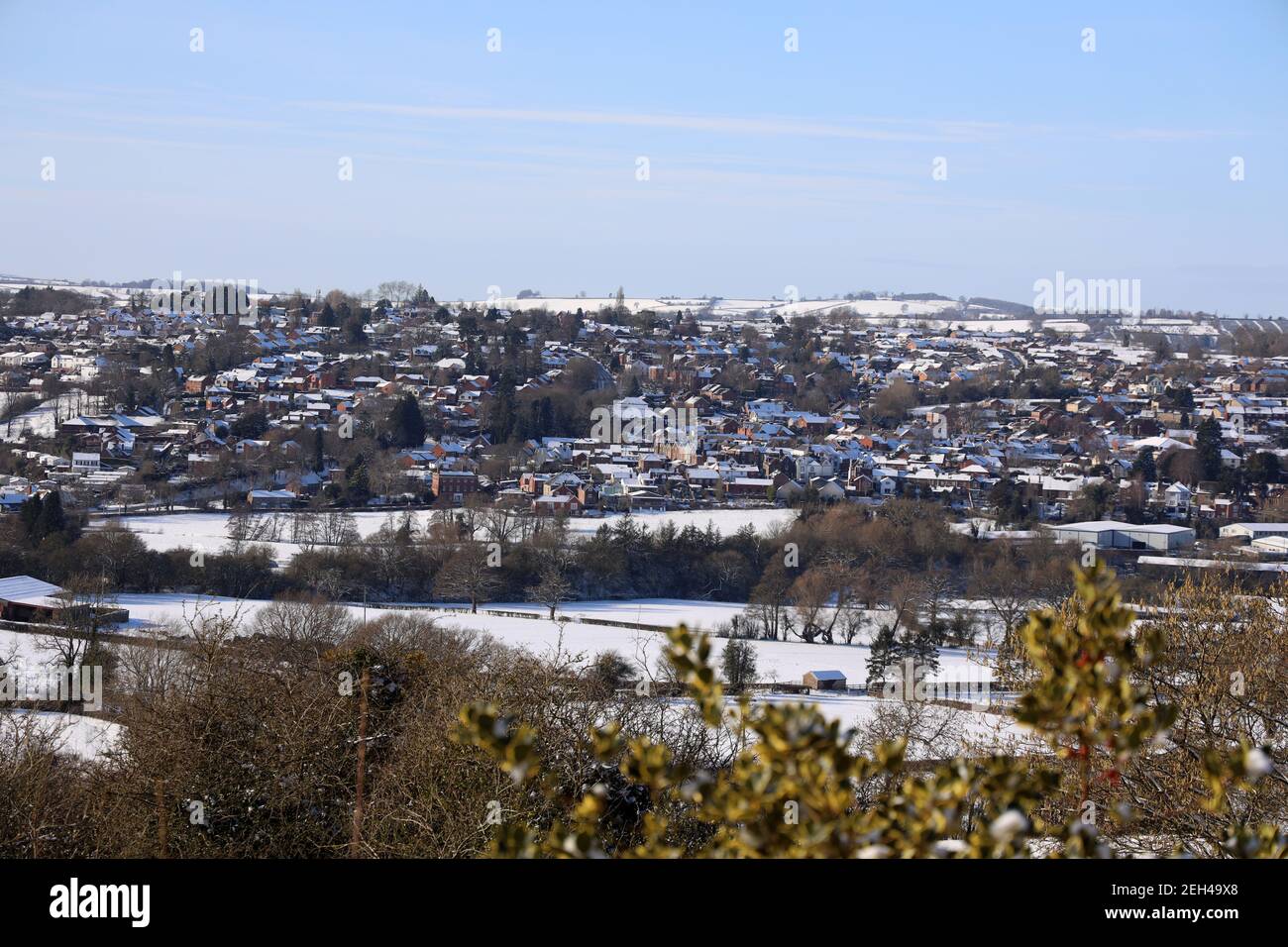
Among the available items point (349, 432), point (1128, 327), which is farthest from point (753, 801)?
point (1128, 327)

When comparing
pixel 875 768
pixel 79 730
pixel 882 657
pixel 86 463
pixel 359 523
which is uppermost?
pixel 875 768

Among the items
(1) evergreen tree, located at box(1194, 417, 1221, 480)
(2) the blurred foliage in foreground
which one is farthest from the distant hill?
(2) the blurred foliage in foreground

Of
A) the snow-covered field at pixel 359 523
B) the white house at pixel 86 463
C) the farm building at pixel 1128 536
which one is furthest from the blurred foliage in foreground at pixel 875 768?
the white house at pixel 86 463

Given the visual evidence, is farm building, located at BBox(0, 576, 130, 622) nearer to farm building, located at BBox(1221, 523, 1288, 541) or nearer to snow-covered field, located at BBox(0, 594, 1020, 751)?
snow-covered field, located at BBox(0, 594, 1020, 751)

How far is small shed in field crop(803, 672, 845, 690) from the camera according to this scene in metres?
12.1

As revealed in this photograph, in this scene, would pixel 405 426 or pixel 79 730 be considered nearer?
pixel 79 730

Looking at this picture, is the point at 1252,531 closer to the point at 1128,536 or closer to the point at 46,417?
the point at 1128,536

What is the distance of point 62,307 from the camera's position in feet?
140

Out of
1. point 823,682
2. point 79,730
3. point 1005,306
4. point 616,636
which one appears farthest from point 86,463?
point 1005,306

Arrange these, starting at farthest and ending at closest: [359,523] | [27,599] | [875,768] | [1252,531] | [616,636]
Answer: [1252,531] < [359,523] < [27,599] < [616,636] < [875,768]

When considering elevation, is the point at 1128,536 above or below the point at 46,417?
below

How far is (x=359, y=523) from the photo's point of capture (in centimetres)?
2231

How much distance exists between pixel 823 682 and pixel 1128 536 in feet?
42.1

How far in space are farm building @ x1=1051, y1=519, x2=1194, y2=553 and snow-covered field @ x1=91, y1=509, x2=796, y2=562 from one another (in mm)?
5281
